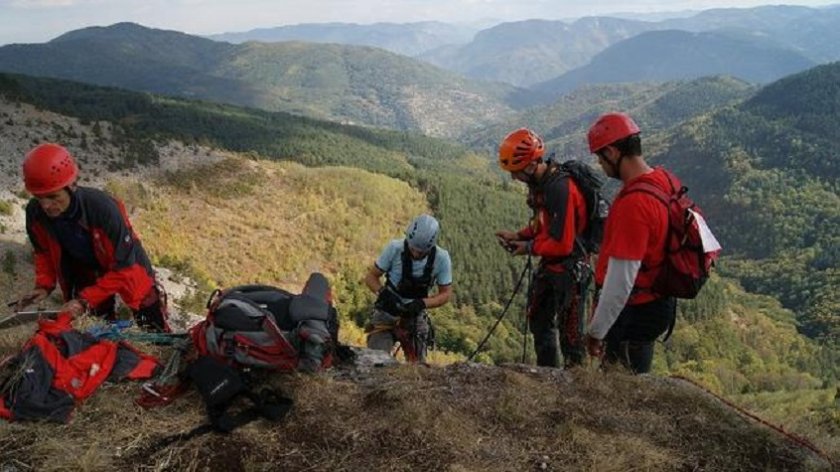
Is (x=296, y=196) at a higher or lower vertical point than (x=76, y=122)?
lower

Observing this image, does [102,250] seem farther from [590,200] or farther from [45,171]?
[590,200]

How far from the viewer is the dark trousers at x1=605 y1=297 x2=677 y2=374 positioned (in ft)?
15.3

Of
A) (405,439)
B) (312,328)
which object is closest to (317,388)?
(312,328)

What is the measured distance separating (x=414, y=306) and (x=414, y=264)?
487mm

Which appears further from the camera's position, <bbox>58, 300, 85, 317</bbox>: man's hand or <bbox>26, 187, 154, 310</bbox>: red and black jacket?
<bbox>26, 187, 154, 310</bbox>: red and black jacket

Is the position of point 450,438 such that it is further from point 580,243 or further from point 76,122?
point 76,122

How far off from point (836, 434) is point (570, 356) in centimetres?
234

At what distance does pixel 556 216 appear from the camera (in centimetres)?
544

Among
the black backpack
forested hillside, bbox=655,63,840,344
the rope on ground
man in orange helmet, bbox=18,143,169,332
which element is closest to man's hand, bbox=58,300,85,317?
man in orange helmet, bbox=18,143,169,332

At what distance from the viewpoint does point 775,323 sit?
98750 millimetres

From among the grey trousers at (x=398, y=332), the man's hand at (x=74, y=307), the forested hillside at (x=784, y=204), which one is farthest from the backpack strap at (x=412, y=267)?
the forested hillside at (x=784, y=204)

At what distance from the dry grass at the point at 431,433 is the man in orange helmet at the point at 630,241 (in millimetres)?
558

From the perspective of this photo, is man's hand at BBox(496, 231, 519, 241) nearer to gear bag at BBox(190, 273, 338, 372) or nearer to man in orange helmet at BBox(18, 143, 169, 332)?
gear bag at BBox(190, 273, 338, 372)

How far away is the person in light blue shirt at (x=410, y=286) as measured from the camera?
6434mm
